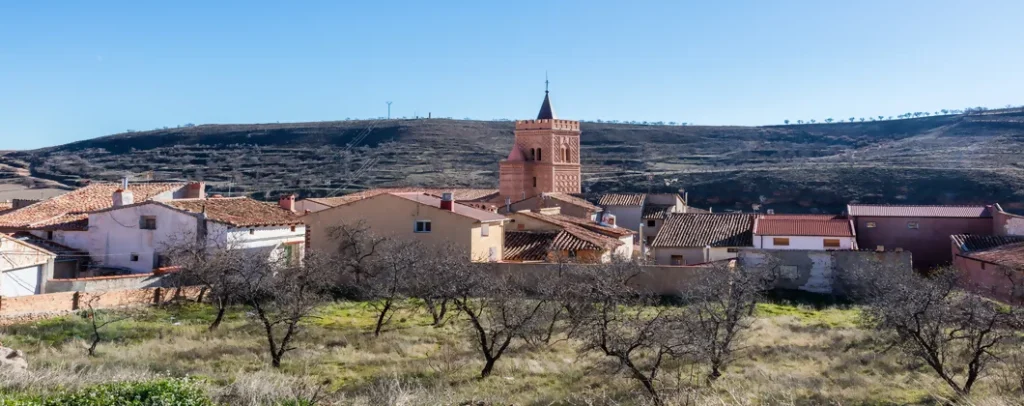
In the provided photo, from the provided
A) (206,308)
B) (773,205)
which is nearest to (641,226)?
(206,308)

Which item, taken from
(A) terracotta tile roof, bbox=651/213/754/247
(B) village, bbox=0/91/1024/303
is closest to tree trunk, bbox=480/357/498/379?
(B) village, bbox=0/91/1024/303

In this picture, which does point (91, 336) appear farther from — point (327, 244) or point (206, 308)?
point (327, 244)

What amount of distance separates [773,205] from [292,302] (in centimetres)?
5423

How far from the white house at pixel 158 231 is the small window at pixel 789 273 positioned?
1812cm

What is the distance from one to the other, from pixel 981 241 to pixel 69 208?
1457 inches

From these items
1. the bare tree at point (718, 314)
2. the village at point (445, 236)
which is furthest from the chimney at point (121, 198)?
the bare tree at point (718, 314)

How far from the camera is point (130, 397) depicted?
8289 millimetres

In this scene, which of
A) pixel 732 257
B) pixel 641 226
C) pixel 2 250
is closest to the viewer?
pixel 2 250

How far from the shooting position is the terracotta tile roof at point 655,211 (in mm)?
40900

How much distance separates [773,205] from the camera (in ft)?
210

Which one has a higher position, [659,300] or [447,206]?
[447,206]

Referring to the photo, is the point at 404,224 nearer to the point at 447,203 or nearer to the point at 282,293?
the point at 447,203

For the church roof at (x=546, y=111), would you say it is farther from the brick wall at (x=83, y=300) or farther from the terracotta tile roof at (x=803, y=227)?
the brick wall at (x=83, y=300)

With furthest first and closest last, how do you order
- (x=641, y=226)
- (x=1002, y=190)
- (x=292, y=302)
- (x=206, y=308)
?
(x=1002, y=190)
(x=641, y=226)
(x=206, y=308)
(x=292, y=302)
